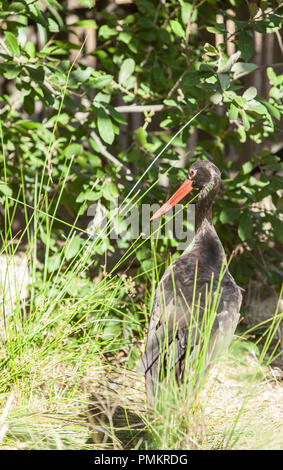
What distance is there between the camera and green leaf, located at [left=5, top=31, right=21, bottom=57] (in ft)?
9.33

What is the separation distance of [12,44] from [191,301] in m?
1.46

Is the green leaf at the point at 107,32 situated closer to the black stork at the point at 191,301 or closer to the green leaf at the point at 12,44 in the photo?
the green leaf at the point at 12,44

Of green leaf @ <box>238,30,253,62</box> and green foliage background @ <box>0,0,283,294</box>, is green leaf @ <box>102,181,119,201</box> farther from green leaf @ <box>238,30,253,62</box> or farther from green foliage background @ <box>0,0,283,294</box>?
green leaf @ <box>238,30,253,62</box>

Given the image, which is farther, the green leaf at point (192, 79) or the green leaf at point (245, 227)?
the green leaf at point (245, 227)

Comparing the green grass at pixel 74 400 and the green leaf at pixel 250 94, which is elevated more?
the green leaf at pixel 250 94

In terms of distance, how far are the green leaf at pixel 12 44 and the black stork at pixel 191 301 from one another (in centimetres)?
99

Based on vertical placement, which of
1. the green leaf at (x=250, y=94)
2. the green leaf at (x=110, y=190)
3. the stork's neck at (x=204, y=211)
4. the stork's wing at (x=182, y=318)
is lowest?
the stork's wing at (x=182, y=318)

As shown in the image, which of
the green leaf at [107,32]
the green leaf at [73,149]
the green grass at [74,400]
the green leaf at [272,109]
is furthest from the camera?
the green leaf at [107,32]

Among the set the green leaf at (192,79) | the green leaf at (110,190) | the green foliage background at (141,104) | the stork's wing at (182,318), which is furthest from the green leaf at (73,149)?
the stork's wing at (182,318)

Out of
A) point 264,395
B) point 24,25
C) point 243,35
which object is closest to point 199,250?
point 264,395

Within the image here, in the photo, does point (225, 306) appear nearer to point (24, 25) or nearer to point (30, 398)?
point (30, 398)

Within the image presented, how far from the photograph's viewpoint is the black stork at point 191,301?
2264mm

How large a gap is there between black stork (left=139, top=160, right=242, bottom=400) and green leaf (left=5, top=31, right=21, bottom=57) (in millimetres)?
987

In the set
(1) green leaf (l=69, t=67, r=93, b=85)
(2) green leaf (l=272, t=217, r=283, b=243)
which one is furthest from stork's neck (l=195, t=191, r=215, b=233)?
(1) green leaf (l=69, t=67, r=93, b=85)
